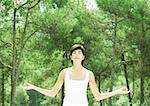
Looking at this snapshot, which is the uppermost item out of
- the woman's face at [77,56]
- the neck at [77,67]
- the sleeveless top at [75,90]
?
the woman's face at [77,56]

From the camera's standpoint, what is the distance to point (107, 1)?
2466 centimetres

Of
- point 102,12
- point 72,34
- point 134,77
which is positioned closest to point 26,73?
point 72,34

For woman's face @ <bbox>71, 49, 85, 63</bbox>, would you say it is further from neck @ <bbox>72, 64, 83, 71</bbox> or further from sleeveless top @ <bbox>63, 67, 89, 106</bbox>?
sleeveless top @ <bbox>63, 67, 89, 106</bbox>

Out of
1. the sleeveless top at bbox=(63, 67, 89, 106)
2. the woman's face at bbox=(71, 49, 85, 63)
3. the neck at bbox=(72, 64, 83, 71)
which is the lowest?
the sleeveless top at bbox=(63, 67, 89, 106)

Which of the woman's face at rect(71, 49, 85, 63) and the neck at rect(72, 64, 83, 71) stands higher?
the woman's face at rect(71, 49, 85, 63)

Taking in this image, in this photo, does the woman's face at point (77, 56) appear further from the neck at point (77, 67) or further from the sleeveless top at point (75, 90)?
the sleeveless top at point (75, 90)

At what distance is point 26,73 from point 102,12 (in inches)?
227

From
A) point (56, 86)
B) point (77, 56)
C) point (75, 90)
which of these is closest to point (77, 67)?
point (77, 56)

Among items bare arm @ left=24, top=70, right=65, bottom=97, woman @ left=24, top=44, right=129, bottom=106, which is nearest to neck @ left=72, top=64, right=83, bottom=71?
woman @ left=24, top=44, right=129, bottom=106

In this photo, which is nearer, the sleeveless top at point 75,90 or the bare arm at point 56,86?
the sleeveless top at point 75,90

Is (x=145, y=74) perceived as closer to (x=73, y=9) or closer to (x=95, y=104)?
(x=73, y=9)

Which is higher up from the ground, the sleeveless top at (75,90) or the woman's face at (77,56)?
the woman's face at (77,56)

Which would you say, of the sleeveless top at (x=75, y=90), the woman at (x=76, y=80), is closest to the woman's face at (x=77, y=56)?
the woman at (x=76, y=80)

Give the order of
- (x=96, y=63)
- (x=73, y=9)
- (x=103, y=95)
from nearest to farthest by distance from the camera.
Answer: (x=103, y=95), (x=73, y=9), (x=96, y=63)
